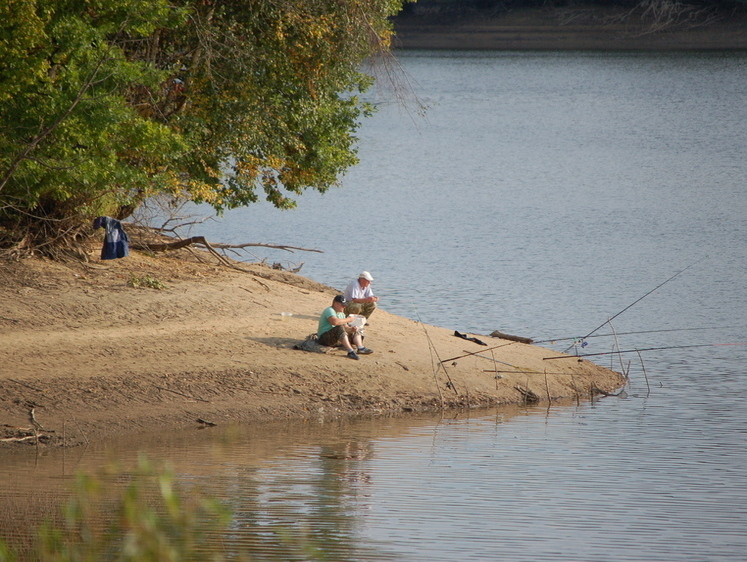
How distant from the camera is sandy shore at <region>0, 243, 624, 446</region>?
12375mm

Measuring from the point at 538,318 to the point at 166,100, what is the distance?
8.32 metres

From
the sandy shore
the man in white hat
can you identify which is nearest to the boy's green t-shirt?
the sandy shore

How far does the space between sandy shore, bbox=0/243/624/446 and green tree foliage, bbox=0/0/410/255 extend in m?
1.32

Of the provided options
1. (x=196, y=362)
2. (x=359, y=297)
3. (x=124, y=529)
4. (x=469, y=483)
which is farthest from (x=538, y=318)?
(x=124, y=529)

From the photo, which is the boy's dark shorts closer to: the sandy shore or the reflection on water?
the sandy shore

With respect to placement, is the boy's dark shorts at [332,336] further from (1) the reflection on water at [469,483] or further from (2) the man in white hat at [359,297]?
(1) the reflection on water at [469,483]

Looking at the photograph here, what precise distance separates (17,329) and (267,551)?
6851 millimetres

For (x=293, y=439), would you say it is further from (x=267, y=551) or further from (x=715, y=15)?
(x=715, y=15)

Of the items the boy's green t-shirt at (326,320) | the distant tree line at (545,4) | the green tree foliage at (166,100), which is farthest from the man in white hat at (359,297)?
the distant tree line at (545,4)

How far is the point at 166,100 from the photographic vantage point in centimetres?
1642

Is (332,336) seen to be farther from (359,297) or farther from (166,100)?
(166,100)

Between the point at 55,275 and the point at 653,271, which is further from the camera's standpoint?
the point at 653,271

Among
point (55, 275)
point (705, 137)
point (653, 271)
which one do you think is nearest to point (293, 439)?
point (55, 275)

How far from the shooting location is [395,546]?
8586 millimetres
